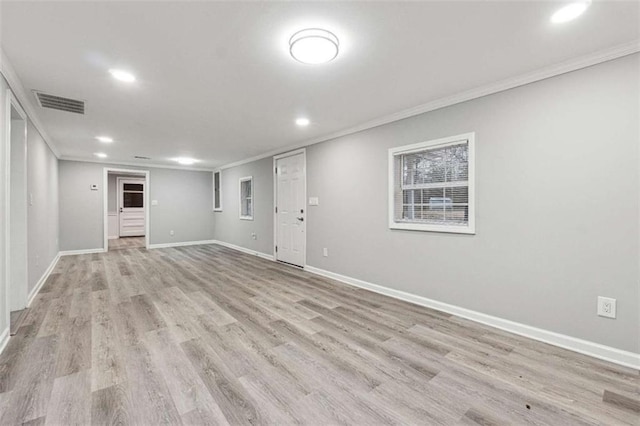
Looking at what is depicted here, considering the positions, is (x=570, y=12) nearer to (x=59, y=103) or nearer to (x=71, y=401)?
(x=71, y=401)

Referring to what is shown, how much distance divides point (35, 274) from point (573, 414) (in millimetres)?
5575

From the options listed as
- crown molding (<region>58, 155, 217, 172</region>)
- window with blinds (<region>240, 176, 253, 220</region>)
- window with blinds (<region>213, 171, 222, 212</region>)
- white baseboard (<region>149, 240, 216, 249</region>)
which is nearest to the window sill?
window with blinds (<region>240, 176, 253, 220</region>)

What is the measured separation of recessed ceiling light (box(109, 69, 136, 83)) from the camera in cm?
243

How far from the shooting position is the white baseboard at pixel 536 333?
2077 mm

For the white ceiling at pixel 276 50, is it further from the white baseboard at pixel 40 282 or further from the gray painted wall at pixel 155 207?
the gray painted wall at pixel 155 207

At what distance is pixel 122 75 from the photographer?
250cm

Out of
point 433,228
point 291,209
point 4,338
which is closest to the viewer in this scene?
point 4,338

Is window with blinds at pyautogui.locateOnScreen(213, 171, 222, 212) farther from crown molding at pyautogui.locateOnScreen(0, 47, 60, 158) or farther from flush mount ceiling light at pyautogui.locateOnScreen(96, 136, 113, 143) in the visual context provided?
crown molding at pyautogui.locateOnScreen(0, 47, 60, 158)

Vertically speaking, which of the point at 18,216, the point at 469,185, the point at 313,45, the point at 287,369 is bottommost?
the point at 287,369

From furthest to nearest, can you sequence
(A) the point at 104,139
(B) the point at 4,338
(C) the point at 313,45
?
(A) the point at 104,139 < (B) the point at 4,338 < (C) the point at 313,45

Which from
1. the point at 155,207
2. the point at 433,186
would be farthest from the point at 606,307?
the point at 155,207

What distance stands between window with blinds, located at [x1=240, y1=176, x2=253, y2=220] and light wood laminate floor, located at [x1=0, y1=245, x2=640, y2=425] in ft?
11.5

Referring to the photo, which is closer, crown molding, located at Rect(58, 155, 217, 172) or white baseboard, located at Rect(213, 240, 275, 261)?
white baseboard, located at Rect(213, 240, 275, 261)

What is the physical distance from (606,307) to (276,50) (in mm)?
3145
